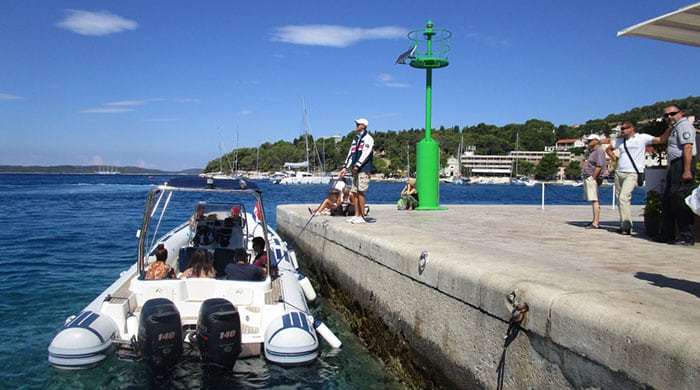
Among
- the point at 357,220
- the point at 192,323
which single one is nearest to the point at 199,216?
the point at 357,220

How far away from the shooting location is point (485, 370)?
4684mm

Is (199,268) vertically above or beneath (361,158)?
beneath

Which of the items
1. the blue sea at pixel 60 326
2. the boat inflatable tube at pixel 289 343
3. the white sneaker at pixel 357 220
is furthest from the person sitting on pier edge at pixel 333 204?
the boat inflatable tube at pixel 289 343

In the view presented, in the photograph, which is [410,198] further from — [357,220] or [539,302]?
[539,302]

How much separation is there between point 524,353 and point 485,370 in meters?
0.61

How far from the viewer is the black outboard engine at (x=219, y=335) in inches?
217

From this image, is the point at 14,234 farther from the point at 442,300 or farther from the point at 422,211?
the point at 442,300

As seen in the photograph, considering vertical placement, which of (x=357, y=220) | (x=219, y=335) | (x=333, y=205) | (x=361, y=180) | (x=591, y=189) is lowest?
(x=219, y=335)

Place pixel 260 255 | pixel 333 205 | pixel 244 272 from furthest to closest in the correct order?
pixel 333 205
pixel 260 255
pixel 244 272

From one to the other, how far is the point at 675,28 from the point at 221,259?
271 inches

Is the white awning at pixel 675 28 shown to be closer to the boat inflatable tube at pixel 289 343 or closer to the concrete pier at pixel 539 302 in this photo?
the concrete pier at pixel 539 302

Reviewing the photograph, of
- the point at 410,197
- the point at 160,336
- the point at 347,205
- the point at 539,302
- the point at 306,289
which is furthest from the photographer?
the point at 410,197

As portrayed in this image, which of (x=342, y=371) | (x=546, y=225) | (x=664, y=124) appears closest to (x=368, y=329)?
(x=342, y=371)

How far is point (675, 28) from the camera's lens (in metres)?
6.61
